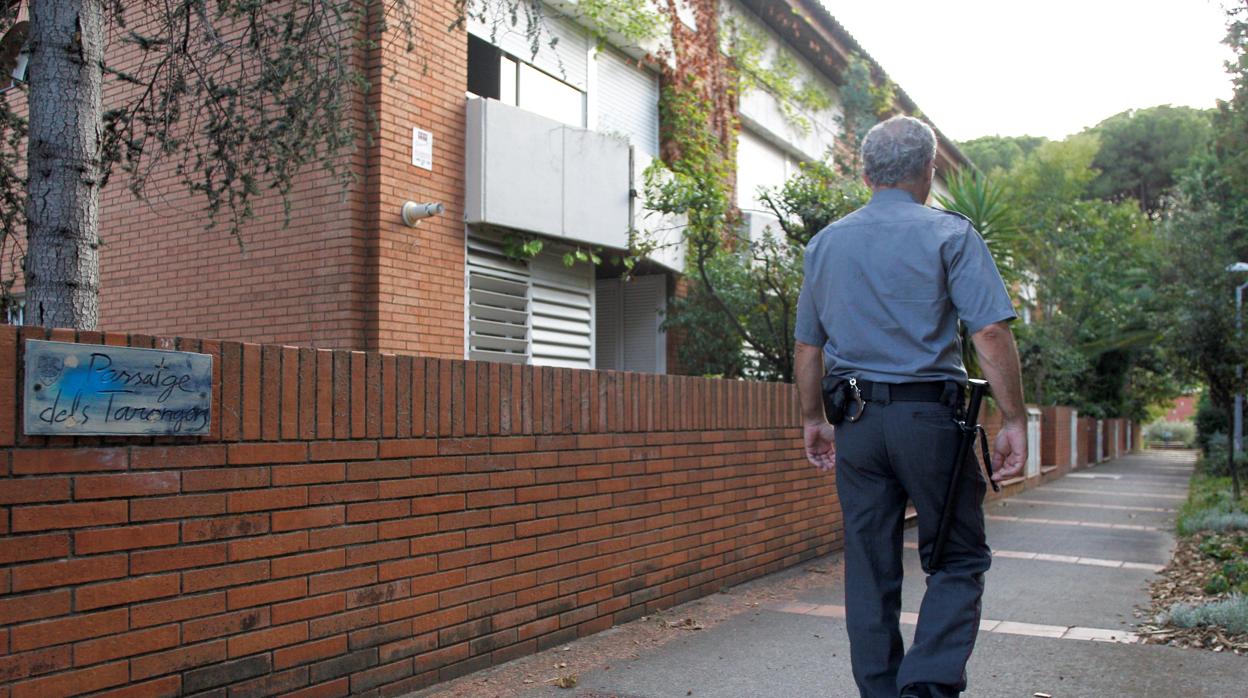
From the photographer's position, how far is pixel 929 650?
3.28 meters

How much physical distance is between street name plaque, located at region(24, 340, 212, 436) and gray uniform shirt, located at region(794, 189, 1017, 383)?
2.13 meters

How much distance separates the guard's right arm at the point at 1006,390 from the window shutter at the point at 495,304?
6.55 m

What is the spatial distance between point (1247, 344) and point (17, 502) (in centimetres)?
1562

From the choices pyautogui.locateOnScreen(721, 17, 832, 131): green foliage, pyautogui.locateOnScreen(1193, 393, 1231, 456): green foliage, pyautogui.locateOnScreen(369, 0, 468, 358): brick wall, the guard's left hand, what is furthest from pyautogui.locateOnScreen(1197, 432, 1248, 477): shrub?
the guard's left hand

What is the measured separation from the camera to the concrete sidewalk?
4.57 metres

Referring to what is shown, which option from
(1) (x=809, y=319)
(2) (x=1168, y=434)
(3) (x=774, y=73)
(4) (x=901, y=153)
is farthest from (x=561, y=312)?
(2) (x=1168, y=434)

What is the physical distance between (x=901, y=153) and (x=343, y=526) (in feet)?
8.13

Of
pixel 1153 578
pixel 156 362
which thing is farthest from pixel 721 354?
pixel 156 362

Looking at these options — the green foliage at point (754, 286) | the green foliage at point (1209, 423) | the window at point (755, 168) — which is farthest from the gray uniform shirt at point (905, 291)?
the green foliage at point (1209, 423)

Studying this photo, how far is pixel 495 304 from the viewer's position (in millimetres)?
→ 9844

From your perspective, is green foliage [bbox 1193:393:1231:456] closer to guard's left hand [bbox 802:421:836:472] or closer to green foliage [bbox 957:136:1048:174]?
green foliage [bbox 957:136:1048:174]

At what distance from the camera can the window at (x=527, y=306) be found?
9.60 meters

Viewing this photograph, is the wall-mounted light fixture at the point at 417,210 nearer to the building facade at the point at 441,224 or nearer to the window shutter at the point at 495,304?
the building facade at the point at 441,224

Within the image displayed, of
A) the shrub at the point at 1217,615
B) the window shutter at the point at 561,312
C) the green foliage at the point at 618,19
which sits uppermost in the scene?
the green foliage at the point at 618,19
